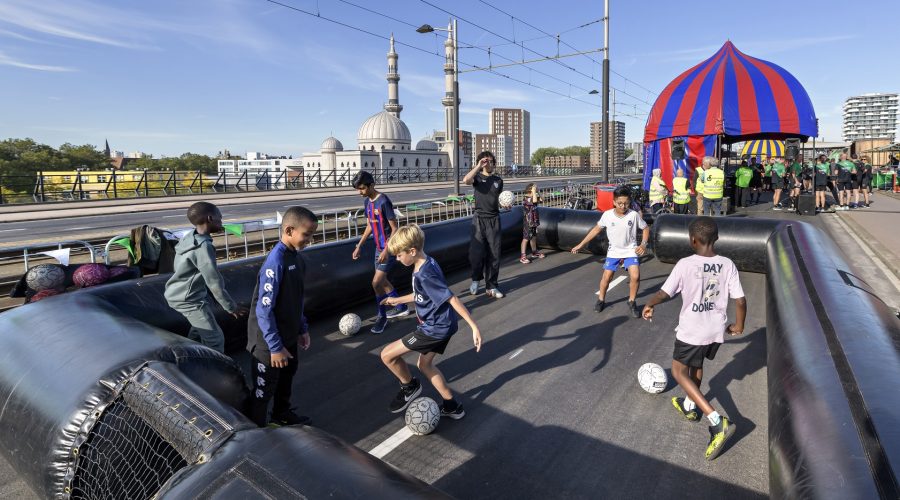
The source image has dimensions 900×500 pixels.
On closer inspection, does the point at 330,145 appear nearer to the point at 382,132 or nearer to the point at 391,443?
the point at 382,132

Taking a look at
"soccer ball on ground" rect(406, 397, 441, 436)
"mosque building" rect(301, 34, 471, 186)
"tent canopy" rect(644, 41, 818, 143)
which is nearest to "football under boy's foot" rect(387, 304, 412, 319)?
"soccer ball on ground" rect(406, 397, 441, 436)

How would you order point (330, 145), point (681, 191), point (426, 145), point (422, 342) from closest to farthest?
1. point (422, 342)
2. point (681, 191)
3. point (330, 145)
4. point (426, 145)

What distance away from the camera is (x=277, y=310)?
3596mm

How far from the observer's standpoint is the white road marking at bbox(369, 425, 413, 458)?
3738 mm

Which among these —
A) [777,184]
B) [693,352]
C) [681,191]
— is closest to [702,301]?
[693,352]

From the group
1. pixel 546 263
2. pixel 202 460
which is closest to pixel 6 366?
pixel 202 460

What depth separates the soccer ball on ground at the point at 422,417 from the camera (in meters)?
3.93

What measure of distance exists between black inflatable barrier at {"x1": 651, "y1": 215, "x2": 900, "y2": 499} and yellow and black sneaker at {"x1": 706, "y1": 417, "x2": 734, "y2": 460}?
41 cm

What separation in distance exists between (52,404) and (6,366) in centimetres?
84

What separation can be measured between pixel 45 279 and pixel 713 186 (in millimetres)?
→ 12844

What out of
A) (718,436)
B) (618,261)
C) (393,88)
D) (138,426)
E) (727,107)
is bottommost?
(718,436)

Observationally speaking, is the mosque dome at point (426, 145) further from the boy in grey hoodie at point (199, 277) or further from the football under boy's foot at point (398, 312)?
the boy in grey hoodie at point (199, 277)

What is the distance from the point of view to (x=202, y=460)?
207 centimetres

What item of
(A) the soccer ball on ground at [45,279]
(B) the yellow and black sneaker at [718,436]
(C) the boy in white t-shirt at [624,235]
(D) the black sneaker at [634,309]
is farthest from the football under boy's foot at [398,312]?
(B) the yellow and black sneaker at [718,436]
